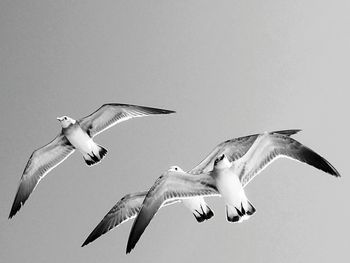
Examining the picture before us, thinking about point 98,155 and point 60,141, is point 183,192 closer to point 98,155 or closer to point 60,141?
point 98,155

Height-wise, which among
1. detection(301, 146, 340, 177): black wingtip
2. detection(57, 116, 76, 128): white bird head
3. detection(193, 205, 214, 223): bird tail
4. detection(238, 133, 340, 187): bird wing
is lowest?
detection(193, 205, 214, 223): bird tail

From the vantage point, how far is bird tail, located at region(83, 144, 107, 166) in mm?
21672

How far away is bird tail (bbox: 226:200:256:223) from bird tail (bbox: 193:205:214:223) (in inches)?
79.7

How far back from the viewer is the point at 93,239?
2055cm

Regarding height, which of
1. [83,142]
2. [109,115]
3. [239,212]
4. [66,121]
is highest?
[66,121]

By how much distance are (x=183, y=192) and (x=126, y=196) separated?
147 inches

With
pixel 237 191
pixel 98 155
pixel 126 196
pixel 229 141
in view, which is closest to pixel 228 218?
pixel 237 191

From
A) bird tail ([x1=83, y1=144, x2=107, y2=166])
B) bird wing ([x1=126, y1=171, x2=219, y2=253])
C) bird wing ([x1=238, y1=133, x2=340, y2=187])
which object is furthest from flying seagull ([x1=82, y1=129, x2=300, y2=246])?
bird tail ([x1=83, y1=144, x2=107, y2=166])

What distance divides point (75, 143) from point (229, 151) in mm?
5620

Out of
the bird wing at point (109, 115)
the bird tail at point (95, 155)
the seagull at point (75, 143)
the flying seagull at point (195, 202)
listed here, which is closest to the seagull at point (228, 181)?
the flying seagull at point (195, 202)

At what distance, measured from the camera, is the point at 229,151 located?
18.6m

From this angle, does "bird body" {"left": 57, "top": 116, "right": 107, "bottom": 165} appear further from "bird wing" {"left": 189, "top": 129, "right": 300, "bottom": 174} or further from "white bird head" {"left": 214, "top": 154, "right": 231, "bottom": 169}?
"white bird head" {"left": 214, "top": 154, "right": 231, "bottom": 169}

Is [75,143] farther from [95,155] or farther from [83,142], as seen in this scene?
[95,155]

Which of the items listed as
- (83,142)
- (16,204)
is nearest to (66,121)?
(83,142)
